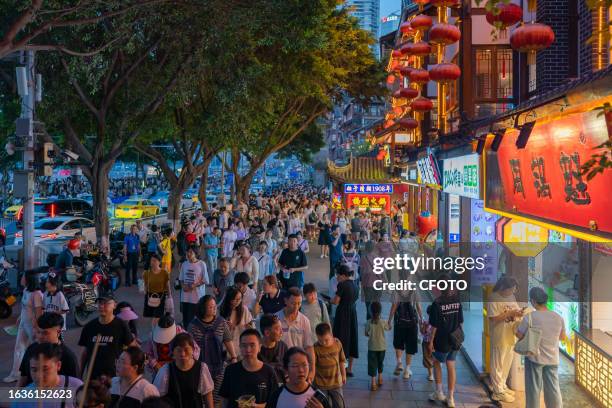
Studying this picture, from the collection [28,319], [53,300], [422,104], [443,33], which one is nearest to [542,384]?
[443,33]

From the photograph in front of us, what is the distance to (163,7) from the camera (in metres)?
15.5

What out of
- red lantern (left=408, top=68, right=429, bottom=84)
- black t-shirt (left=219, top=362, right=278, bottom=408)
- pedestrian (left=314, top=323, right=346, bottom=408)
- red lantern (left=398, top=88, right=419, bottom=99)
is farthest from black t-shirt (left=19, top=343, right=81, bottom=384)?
red lantern (left=398, top=88, right=419, bottom=99)

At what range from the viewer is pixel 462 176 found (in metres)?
12.8

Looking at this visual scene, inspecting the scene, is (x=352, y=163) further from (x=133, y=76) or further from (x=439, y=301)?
(x=439, y=301)

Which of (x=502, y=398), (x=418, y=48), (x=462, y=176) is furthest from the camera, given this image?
(x=418, y=48)

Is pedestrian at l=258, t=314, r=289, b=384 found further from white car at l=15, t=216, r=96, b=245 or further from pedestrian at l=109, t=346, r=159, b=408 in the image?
white car at l=15, t=216, r=96, b=245

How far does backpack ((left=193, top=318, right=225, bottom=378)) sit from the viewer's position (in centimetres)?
679

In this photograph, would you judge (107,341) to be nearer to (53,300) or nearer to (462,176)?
(53,300)

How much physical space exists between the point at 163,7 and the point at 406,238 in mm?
8745

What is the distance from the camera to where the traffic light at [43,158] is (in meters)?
13.5

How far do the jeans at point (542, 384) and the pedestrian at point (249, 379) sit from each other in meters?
3.81

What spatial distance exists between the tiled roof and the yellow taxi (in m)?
14.3

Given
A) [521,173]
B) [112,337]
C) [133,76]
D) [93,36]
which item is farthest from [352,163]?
[112,337]

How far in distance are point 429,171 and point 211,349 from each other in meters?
11.7
